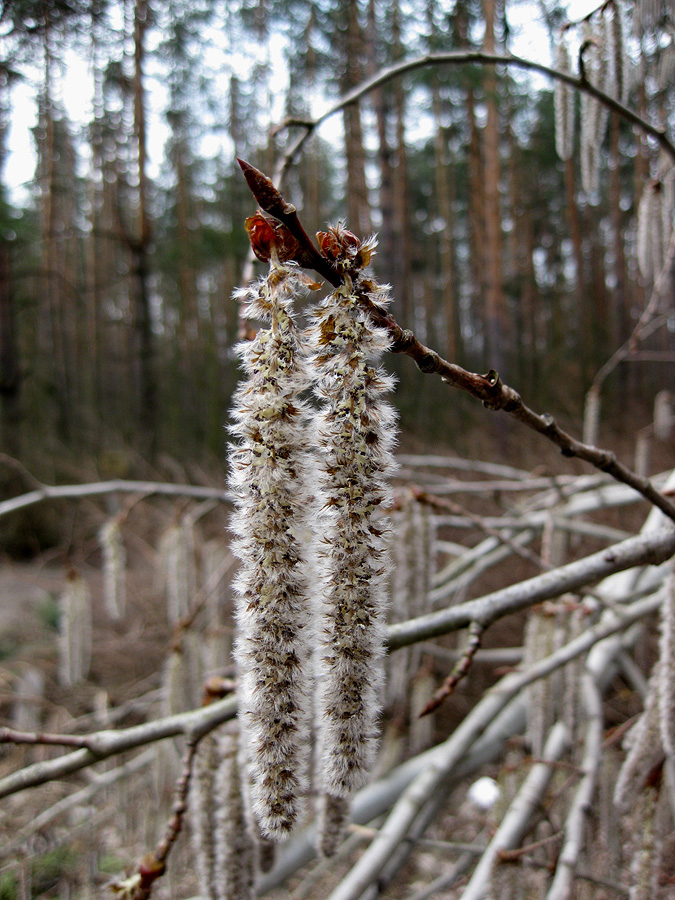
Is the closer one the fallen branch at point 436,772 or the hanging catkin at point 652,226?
the fallen branch at point 436,772

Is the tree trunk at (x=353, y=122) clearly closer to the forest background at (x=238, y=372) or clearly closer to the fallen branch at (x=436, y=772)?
the forest background at (x=238, y=372)

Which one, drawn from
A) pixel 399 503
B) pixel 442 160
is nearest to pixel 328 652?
pixel 399 503

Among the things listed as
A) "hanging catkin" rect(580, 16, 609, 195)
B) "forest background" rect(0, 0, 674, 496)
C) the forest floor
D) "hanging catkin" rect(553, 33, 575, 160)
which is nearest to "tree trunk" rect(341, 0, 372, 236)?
"forest background" rect(0, 0, 674, 496)

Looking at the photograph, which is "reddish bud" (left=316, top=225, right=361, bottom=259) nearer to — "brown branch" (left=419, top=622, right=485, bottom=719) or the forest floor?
"brown branch" (left=419, top=622, right=485, bottom=719)

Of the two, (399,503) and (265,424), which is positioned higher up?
(265,424)

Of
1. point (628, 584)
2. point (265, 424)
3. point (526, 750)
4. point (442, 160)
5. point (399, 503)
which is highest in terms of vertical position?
point (442, 160)

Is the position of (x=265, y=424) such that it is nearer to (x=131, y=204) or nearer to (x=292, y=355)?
(x=292, y=355)

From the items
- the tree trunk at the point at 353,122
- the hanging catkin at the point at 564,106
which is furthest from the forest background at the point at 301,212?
the hanging catkin at the point at 564,106

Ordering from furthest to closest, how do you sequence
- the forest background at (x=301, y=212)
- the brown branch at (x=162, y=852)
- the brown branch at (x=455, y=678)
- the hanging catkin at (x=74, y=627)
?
the forest background at (x=301, y=212), the hanging catkin at (x=74, y=627), the brown branch at (x=162, y=852), the brown branch at (x=455, y=678)
